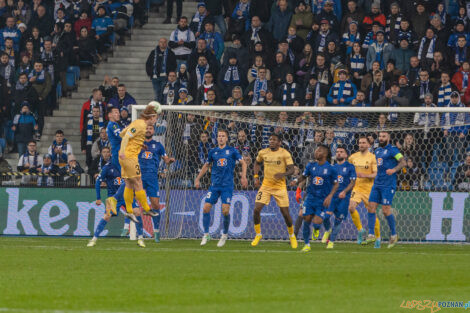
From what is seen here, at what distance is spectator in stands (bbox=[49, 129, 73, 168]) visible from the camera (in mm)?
25500

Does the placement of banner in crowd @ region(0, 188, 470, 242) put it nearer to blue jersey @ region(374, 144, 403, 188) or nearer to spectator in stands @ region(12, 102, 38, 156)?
blue jersey @ region(374, 144, 403, 188)

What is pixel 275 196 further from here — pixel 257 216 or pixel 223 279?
pixel 223 279

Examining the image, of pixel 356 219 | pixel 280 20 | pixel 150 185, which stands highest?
pixel 280 20

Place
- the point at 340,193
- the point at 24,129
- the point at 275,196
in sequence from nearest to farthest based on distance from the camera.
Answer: the point at 275,196 < the point at 340,193 < the point at 24,129

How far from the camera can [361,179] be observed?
836 inches

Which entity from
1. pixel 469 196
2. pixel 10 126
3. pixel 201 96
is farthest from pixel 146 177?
pixel 10 126

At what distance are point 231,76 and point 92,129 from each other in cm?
415

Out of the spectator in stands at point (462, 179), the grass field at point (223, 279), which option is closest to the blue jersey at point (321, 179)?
the grass field at point (223, 279)

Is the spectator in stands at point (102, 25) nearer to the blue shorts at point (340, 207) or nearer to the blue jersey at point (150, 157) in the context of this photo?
the blue jersey at point (150, 157)

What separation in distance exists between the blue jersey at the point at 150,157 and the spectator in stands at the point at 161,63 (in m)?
6.59

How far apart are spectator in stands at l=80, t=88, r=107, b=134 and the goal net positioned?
12.4ft

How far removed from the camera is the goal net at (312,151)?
2181 cm

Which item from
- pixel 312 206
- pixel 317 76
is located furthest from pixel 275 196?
pixel 317 76

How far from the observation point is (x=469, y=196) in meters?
21.7
